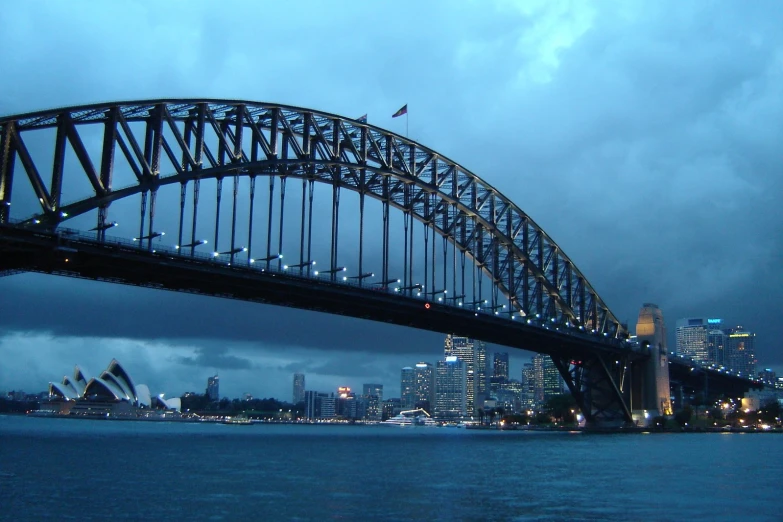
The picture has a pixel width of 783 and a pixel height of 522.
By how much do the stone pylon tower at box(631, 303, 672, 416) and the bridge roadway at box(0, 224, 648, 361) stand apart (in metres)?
22.8

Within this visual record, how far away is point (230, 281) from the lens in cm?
5841

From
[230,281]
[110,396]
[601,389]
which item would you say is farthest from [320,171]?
[110,396]

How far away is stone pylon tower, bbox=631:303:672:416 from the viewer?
107 metres

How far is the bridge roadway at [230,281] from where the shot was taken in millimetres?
48625

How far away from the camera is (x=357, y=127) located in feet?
234

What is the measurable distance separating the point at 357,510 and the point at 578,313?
3417 inches

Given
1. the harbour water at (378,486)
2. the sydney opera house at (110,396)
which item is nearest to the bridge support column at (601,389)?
the harbour water at (378,486)

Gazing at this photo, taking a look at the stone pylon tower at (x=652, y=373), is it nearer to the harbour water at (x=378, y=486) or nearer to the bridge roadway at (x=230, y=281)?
the bridge roadway at (x=230, y=281)

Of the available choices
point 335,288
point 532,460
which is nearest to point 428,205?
point 335,288

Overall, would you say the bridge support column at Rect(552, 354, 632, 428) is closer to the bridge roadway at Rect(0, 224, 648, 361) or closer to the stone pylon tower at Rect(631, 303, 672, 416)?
the stone pylon tower at Rect(631, 303, 672, 416)

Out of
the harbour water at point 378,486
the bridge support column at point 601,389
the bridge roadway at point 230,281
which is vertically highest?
the bridge roadway at point 230,281

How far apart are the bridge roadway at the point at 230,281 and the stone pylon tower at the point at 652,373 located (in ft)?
74.7

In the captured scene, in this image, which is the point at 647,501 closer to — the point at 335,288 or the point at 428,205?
the point at 335,288

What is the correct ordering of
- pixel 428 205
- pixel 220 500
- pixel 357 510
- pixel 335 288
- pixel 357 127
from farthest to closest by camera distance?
1. pixel 428 205
2. pixel 357 127
3. pixel 335 288
4. pixel 220 500
5. pixel 357 510
